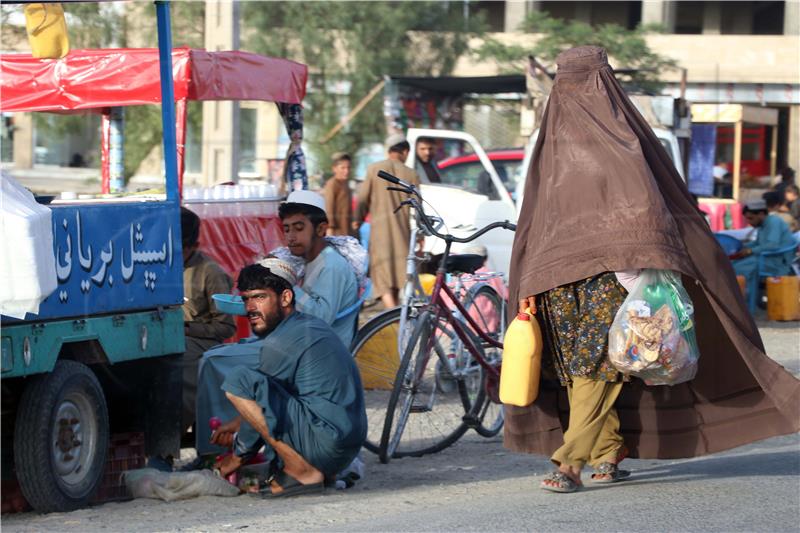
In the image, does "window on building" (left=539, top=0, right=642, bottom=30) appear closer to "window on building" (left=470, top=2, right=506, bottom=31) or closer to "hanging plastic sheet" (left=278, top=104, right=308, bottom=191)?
"window on building" (left=470, top=2, right=506, bottom=31)

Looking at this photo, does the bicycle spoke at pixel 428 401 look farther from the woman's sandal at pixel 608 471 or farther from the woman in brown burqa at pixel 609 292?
the woman's sandal at pixel 608 471

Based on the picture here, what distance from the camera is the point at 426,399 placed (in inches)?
250

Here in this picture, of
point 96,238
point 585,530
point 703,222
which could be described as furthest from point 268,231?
point 585,530

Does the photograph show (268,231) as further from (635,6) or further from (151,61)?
(635,6)

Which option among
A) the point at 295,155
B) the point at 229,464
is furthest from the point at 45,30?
the point at 295,155

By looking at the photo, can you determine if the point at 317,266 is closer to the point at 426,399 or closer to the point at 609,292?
the point at 426,399

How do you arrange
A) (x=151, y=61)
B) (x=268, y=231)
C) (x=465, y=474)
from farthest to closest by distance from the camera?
(x=268, y=231) < (x=151, y=61) < (x=465, y=474)

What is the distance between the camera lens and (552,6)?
36.2 m

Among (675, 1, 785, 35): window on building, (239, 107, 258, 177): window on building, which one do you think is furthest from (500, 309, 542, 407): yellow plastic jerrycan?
(675, 1, 785, 35): window on building

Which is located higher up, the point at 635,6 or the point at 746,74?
the point at 635,6

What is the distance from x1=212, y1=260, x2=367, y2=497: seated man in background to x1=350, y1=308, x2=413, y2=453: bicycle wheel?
874mm

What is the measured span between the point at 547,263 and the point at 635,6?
109ft

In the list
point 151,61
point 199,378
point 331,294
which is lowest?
point 199,378

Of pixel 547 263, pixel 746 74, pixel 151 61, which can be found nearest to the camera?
pixel 547 263
